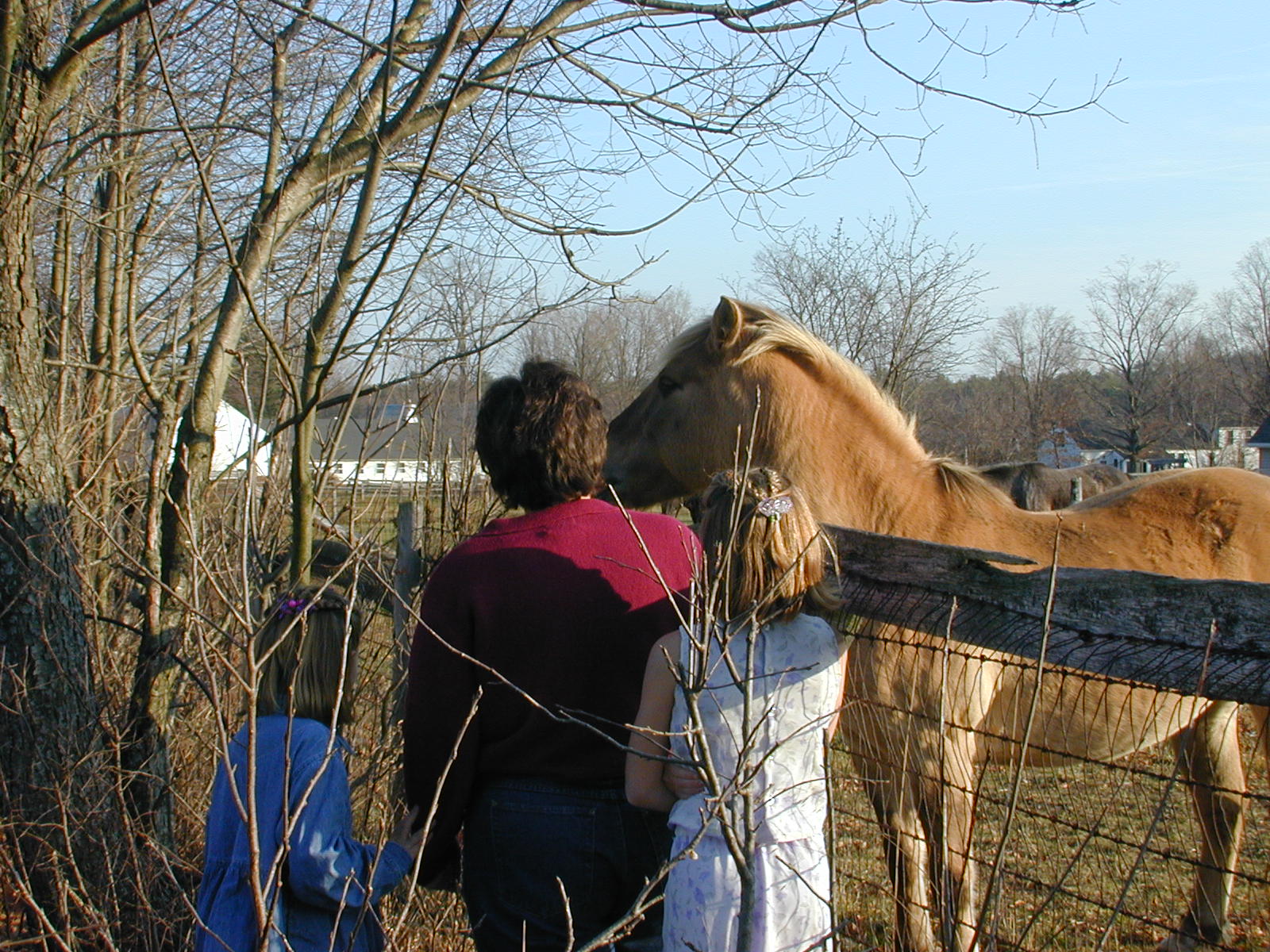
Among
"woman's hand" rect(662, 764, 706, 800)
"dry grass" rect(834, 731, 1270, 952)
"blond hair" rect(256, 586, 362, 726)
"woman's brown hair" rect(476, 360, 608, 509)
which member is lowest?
"dry grass" rect(834, 731, 1270, 952)

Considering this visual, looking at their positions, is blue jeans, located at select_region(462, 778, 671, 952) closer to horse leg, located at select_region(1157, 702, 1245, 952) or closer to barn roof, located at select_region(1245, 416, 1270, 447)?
horse leg, located at select_region(1157, 702, 1245, 952)

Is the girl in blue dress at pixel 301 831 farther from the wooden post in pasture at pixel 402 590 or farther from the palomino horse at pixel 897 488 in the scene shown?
the palomino horse at pixel 897 488

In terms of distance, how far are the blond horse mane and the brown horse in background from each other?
4025mm

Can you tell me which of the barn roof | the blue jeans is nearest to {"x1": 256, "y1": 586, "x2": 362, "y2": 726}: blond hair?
the blue jeans

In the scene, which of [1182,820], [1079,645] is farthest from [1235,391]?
[1079,645]

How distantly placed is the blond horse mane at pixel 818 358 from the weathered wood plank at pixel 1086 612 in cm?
165

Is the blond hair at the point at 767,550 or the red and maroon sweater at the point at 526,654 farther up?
the blond hair at the point at 767,550

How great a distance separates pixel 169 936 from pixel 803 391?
297cm

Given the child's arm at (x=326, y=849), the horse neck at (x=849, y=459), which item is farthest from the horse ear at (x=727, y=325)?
the child's arm at (x=326, y=849)

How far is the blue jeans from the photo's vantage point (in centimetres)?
231

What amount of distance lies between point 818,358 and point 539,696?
2326 mm

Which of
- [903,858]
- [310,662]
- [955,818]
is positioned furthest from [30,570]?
[955,818]

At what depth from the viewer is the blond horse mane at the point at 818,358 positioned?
4.12 m

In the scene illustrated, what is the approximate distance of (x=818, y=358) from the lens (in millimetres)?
4184
